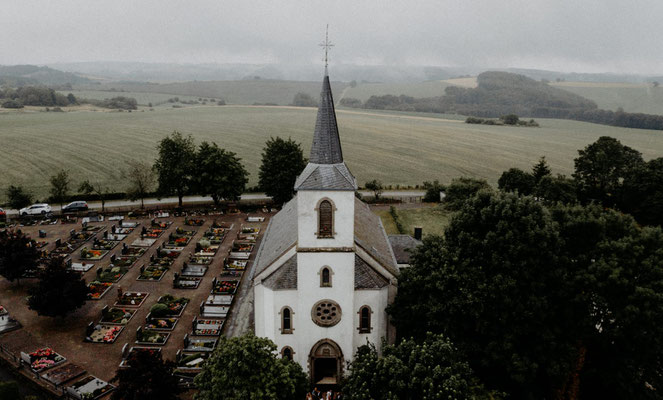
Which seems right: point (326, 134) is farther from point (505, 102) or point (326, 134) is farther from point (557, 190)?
point (505, 102)

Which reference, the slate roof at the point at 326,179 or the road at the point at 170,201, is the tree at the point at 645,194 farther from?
the slate roof at the point at 326,179

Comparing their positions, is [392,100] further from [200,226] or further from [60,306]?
[60,306]

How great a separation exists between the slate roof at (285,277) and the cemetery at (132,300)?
8.94 meters

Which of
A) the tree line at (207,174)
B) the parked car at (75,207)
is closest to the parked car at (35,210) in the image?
the tree line at (207,174)

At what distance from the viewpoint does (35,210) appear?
6181cm

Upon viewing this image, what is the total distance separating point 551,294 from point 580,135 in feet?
403

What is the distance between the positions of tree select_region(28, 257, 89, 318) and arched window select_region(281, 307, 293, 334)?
19.2m

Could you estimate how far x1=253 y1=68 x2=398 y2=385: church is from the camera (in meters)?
25.3

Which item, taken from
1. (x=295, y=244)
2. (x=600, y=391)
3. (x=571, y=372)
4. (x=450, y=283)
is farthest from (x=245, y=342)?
(x=600, y=391)

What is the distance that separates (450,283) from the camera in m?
26.6

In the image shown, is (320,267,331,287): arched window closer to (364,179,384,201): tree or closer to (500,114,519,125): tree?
(364,179,384,201): tree

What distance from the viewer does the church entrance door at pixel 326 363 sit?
28.2 m

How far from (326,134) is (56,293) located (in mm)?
26605

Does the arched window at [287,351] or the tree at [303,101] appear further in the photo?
the tree at [303,101]
